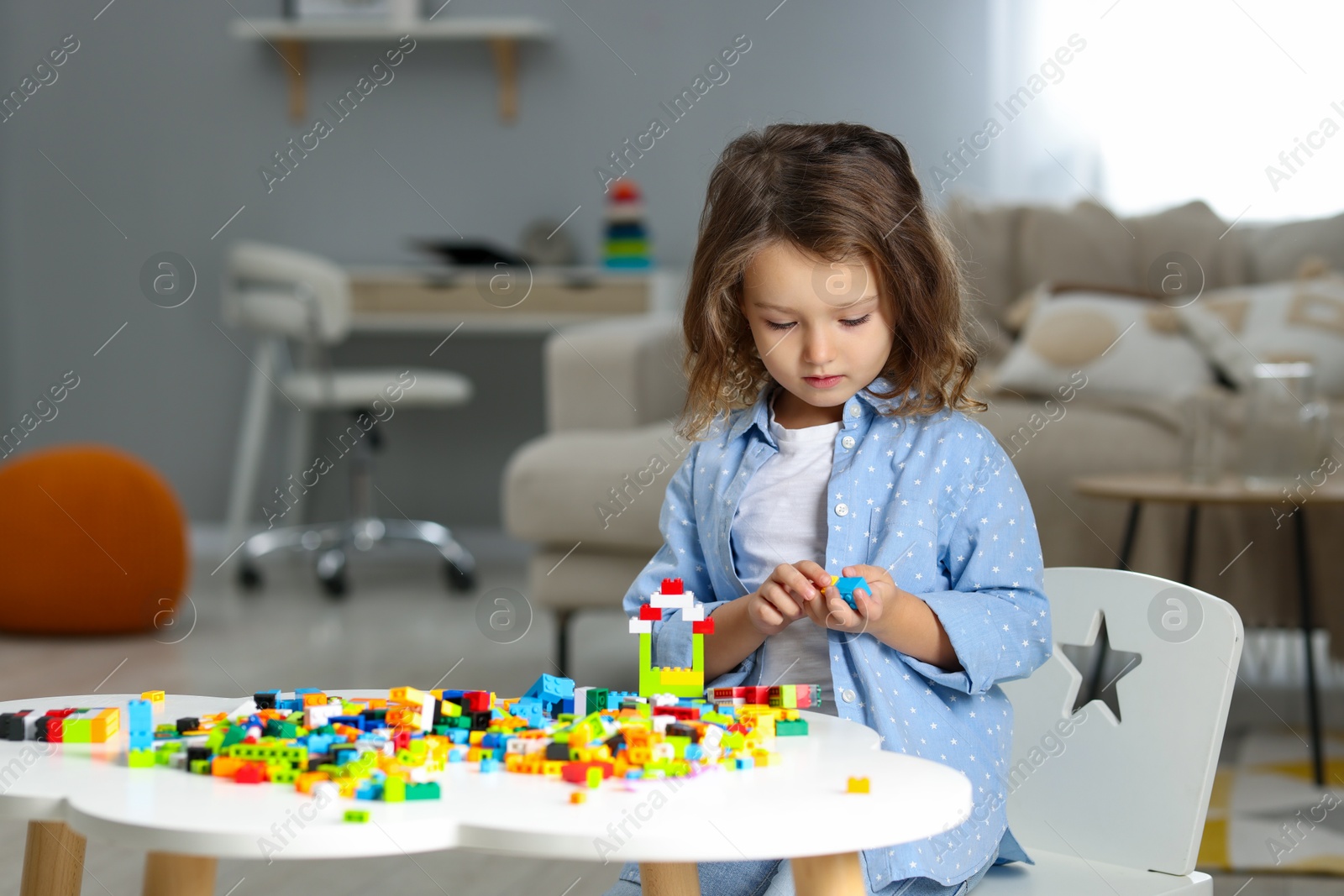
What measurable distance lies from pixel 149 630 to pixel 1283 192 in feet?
8.92

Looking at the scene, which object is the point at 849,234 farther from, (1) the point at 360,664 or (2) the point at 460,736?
(1) the point at 360,664

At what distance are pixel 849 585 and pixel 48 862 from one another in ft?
1.54

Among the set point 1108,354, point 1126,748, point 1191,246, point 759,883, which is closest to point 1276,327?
point 1108,354

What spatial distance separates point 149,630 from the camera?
9.00 ft

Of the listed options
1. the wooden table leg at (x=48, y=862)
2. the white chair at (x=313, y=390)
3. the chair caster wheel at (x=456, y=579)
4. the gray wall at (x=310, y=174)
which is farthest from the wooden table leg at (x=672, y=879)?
the gray wall at (x=310, y=174)

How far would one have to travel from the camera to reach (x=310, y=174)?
389 cm

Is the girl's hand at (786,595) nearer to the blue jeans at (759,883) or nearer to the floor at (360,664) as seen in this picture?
the blue jeans at (759,883)

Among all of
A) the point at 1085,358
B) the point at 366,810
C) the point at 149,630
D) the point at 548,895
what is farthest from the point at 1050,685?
the point at 149,630

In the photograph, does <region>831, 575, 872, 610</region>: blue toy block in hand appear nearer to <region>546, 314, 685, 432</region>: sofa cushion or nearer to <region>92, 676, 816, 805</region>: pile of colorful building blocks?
<region>92, 676, 816, 805</region>: pile of colorful building blocks

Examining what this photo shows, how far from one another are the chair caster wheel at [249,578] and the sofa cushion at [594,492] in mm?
1348

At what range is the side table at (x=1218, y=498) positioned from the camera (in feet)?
5.62

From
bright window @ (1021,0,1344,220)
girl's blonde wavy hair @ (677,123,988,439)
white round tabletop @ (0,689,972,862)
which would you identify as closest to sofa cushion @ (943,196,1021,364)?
bright window @ (1021,0,1344,220)

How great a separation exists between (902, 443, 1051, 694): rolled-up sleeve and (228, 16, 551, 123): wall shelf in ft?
10.1

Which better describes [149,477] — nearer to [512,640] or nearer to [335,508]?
[512,640]
